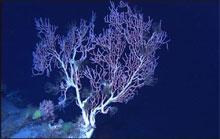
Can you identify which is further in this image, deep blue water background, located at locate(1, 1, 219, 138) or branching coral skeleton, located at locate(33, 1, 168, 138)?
deep blue water background, located at locate(1, 1, 219, 138)

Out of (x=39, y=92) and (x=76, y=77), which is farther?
(x=39, y=92)

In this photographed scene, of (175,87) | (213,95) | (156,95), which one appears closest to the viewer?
(156,95)

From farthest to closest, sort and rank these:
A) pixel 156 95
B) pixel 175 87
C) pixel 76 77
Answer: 1. pixel 175 87
2. pixel 156 95
3. pixel 76 77

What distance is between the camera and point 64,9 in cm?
1297

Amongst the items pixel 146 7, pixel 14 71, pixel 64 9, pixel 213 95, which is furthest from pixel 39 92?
pixel 213 95

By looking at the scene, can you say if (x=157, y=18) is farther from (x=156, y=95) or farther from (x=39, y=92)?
(x=39, y=92)

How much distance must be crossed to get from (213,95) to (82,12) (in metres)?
12.8

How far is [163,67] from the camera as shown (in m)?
12.6

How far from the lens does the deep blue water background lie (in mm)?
11828

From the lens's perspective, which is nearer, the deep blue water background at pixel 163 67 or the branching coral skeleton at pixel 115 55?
the branching coral skeleton at pixel 115 55

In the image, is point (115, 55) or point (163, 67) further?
point (163, 67)

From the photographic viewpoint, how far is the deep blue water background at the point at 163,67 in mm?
11828

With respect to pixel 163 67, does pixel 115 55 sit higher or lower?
higher

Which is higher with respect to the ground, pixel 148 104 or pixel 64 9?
pixel 64 9
